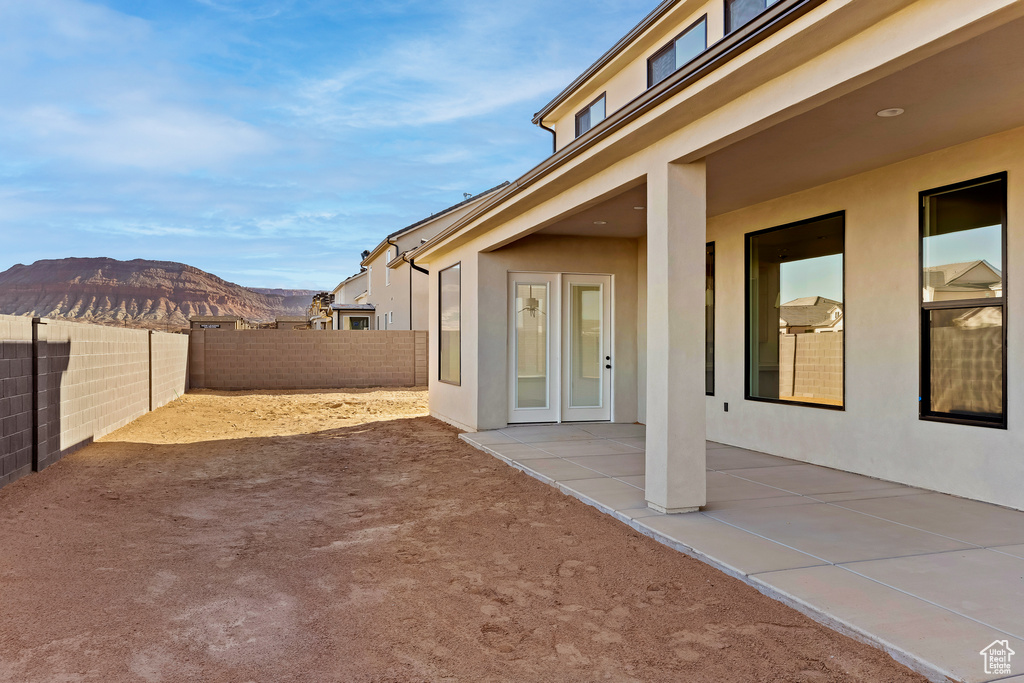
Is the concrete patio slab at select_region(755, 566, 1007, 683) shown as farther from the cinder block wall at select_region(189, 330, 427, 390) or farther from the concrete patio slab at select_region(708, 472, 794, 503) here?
the cinder block wall at select_region(189, 330, 427, 390)

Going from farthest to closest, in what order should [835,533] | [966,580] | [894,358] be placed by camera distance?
[894,358]
[835,533]
[966,580]

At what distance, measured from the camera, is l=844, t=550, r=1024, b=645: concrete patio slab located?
2900 mm

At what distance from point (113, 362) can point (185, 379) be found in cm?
729

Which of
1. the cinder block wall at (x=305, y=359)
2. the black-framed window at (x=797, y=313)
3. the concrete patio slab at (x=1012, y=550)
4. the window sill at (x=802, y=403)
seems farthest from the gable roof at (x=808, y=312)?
the cinder block wall at (x=305, y=359)

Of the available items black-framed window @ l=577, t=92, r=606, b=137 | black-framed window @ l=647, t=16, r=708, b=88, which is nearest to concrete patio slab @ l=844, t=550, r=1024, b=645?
black-framed window @ l=647, t=16, r=708, b=88

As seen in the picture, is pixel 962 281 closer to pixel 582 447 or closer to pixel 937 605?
pixel 937 605

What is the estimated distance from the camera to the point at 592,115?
36.7 ft

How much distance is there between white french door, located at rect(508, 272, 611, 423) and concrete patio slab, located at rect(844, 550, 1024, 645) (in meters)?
6.12

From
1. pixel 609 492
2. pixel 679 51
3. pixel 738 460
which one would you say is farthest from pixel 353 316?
pixel 609 492

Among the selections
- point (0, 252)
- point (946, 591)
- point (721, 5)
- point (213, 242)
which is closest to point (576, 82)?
point (721, 5)

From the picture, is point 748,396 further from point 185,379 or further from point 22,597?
point 185,379

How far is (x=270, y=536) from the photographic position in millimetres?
4551

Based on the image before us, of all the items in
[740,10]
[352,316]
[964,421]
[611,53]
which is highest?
[611,53]

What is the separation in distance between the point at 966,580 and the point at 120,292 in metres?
90.0
